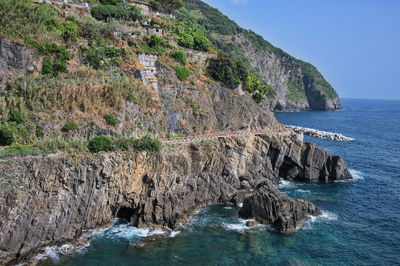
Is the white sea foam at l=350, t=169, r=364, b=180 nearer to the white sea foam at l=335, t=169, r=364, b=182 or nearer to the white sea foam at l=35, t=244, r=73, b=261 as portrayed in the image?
the white sea foam at l=335, t=169, r=364, b=182

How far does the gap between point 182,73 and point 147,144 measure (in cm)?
2182

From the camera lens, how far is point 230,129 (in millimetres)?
61781

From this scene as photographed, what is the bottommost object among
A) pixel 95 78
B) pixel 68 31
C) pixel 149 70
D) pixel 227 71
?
pixel 95 78

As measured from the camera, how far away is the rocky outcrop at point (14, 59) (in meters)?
47.5

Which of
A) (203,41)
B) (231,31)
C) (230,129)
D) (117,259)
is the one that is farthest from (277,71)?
(117,259)

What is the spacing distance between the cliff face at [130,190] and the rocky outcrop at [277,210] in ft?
0.42

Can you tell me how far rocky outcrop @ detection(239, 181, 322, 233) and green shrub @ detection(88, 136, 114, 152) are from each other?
19611mm

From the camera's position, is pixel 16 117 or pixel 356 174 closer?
pixel 16 117

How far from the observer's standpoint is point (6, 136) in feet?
129

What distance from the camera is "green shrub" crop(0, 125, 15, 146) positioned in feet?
129

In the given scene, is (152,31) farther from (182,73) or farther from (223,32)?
(223,32)

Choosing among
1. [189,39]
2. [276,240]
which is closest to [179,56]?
[189,39]

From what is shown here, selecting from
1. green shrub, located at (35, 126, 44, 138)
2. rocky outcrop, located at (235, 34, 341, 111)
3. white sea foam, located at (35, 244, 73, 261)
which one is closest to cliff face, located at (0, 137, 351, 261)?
white sea foam, located at (35, 244, 73, 261)

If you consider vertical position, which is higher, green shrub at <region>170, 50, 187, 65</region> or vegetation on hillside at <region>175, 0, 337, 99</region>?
vegetation on hillside at <region>175, 0, 337, 99</region>
